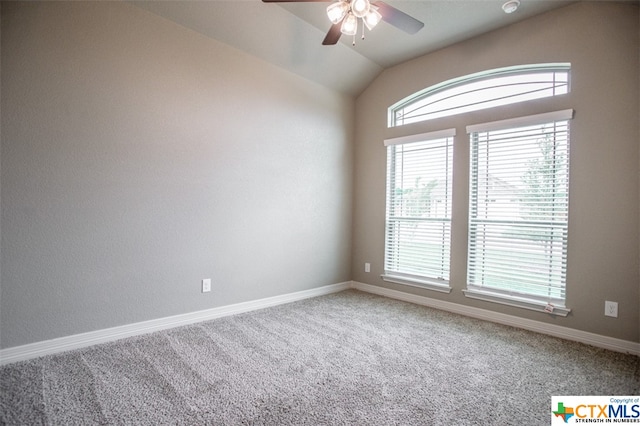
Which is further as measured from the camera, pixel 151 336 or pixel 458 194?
pixel 458 194

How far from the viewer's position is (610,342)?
8.52 ft

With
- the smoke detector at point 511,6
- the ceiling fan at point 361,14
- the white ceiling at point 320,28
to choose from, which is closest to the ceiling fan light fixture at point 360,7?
the ceiling fan at point 361,14

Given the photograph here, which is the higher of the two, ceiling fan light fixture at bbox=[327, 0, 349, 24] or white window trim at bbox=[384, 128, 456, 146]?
ceiling fan light fixture at bbox=[327, 0, 349, 24]

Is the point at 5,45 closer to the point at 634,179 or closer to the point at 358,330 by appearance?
the point at 358,330

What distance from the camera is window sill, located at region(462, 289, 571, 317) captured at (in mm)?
2855

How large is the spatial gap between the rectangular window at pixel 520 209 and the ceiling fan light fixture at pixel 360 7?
1915mm

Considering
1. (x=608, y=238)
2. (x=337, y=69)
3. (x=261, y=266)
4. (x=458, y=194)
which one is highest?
(x=337, y=69)

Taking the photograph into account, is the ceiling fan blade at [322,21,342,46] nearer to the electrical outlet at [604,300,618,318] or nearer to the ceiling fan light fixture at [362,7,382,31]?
the ceiling fan light fixture at [362,7,382,31]

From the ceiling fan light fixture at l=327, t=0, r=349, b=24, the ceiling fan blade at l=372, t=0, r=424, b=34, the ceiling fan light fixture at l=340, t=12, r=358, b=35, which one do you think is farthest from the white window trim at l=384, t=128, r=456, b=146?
the ceiling fan light fixture at l=327, t=0, r=349, b=24

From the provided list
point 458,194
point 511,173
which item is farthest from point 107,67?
point 511,173

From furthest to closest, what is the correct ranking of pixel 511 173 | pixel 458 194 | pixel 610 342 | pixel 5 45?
1. pixel 458 194
2. pixel 511 173
3. pixel 610 342
4. pixel 5 45

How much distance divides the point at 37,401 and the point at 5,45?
2.32 meters

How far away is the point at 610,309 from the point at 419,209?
77.1 inches

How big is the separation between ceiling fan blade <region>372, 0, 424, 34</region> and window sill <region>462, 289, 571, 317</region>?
104 inches
